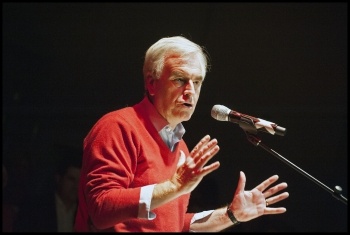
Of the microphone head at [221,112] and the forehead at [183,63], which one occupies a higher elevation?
the forehead at [183,63]

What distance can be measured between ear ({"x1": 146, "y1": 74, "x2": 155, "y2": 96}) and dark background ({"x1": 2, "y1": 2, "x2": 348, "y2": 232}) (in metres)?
1.64

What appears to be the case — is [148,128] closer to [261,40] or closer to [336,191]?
[336,191]

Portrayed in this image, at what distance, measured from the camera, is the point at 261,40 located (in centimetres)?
428

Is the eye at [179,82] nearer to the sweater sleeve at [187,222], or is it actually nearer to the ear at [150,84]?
the ear at [150,84]

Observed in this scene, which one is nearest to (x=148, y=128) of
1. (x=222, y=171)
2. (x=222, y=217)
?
(x=222, y=217)

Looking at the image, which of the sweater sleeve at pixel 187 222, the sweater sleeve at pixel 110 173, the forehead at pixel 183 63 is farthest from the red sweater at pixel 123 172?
the forehead at pixel 183 63

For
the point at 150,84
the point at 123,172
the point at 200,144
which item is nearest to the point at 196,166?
the point at 200,144

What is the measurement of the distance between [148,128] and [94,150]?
11.4 inches

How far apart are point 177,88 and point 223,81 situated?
2077mm

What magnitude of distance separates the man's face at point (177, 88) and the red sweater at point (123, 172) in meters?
0.10

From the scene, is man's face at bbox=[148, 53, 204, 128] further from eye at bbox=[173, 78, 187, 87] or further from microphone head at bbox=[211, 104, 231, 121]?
microphone head at bbox=[211, 104, 231, 121]

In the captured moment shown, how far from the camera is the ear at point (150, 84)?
2.45 metres

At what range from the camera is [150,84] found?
2463 millimetres

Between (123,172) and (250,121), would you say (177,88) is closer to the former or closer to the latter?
(250,121)
